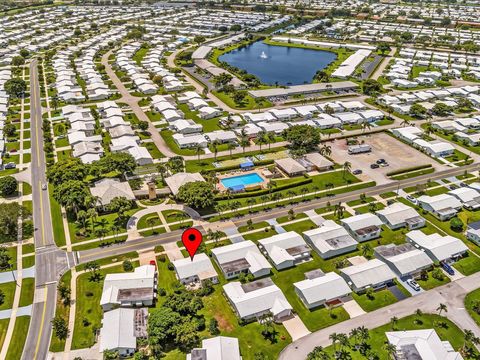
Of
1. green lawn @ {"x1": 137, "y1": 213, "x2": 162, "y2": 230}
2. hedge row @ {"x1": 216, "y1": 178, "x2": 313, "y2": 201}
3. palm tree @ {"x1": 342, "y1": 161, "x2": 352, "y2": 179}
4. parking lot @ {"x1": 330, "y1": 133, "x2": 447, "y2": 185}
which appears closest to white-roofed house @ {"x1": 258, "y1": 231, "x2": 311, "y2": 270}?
hedge row @ {"x1": 216, "y1": 178, "x2": 313, "y2": 201}

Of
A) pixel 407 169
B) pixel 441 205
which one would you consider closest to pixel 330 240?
pixel 441 205

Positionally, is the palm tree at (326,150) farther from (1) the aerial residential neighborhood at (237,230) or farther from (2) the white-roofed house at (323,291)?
(2) the white-roofed house at (323,291)

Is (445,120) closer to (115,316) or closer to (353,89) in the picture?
(353,89)

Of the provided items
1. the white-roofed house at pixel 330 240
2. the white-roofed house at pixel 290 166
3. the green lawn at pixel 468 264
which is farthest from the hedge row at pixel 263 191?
the green lawn at pixel 468 264

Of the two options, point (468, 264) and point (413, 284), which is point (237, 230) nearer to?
point (413, 284)

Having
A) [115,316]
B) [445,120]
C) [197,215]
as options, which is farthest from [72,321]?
[445,120]
